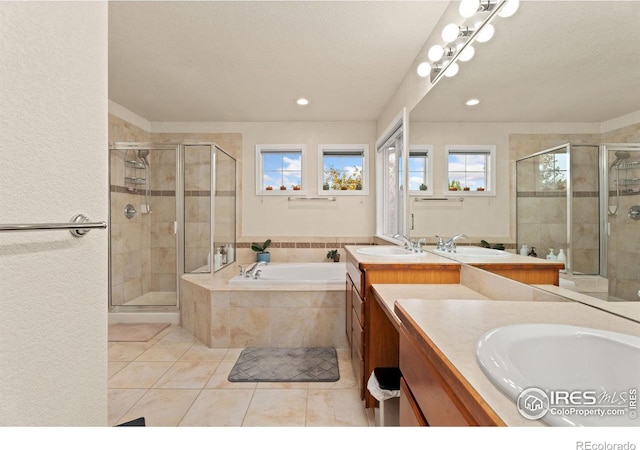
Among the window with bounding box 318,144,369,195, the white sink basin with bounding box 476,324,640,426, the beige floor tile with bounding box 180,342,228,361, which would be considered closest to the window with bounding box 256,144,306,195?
the window with bounding box 318,144,369,195

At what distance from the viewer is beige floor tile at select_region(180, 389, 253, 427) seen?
1.68m

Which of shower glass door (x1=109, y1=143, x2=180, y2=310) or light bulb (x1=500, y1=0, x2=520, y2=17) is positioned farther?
shower glass door (x1=109, y1=143, x2=180, y2=310)

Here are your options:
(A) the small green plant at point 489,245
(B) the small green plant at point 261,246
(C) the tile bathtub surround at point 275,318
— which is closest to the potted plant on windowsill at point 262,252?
(B) the small green plant at point 261,246

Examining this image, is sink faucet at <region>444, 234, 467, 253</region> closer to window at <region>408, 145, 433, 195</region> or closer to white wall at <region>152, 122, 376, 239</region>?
window at <region>408, 145, 433, 195</region>

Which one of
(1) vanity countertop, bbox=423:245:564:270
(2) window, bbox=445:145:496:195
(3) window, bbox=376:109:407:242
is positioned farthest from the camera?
(3) window, bbox=376:109:407:242

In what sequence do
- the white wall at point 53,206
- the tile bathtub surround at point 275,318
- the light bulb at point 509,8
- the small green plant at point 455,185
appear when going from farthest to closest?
the tile bathtub surround at point 275,318, the small green plant at point 455,185, the light bulb at point 509,8, the white wall at point 53,206

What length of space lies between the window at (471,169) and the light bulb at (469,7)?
0.66 m

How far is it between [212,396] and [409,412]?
5.01 feet

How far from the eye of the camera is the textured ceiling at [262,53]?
1.85 meters

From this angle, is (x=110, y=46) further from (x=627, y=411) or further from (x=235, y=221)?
(x=627, y=411)

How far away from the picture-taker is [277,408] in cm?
180

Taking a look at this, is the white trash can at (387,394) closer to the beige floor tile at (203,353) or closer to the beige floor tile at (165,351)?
the beige floor tile at (203,353)
